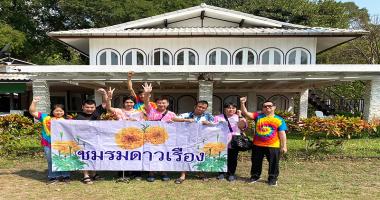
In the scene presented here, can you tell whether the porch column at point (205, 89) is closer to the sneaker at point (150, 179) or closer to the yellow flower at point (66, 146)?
the sneaker at point (150, 179)

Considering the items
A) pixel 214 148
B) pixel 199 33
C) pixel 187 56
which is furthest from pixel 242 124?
pixel 187 56

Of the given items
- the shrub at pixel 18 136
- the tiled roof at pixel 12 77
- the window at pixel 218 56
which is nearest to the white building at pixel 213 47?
the window at pixel 218 56

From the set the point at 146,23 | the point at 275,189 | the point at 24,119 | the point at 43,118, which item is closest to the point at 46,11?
the point at 146,23

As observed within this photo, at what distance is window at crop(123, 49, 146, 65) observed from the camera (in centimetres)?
1723

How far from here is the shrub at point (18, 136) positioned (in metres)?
9.20

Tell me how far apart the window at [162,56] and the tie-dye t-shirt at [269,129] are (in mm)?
11335

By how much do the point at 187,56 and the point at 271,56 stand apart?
4.14 m

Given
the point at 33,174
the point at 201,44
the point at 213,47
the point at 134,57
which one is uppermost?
the point at 201,44

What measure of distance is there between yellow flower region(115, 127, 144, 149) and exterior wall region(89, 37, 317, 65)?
10785 millimetres

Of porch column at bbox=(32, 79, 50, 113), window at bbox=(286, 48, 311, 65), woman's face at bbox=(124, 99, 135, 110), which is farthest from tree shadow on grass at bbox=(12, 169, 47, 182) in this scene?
window at bbox=(286, 48, 311, 65)

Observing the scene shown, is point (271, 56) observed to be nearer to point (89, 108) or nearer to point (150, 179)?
point (150, 179)

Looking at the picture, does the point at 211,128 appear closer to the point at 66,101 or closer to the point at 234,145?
the point at 234,145

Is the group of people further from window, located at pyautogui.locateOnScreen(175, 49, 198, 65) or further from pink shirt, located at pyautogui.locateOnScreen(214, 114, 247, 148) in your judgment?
window, located at pyautogui.locateOnScreen(175, 49, 198, 65)

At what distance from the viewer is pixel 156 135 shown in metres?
6.72
